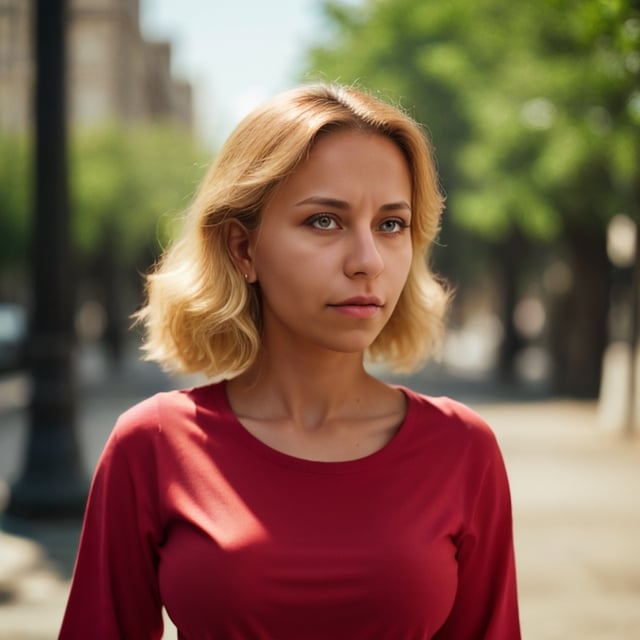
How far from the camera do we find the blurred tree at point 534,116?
14133 mm

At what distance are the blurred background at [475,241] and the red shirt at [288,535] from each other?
0.90 metres

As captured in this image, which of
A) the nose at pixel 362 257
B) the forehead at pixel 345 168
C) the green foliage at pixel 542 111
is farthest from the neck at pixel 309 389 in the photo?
the green foliage at pixel 542 111

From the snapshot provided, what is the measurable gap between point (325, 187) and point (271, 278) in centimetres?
21

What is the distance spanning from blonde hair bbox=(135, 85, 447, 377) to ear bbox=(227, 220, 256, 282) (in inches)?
0.5

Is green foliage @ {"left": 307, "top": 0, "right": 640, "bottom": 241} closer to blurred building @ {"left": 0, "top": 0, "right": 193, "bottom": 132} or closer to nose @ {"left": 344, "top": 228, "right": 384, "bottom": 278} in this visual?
nose @ {"left": 344, "top": 228, "right": 384, "bottom": 278}

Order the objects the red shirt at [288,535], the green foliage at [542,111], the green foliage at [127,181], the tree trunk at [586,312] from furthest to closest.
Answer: the green foliage at [127,181]
the tree trunk at [586,312]
the green foliage at [542,111]
the red shirt at [288,535]

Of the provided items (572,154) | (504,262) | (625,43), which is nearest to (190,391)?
(625,43)

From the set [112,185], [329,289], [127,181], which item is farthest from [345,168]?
[127,181]

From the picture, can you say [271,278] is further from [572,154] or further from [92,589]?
[572,154]

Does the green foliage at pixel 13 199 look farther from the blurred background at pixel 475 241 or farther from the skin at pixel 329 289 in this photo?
the skin at pixel 329 289

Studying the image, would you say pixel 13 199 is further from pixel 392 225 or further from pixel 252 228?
pixel 392 225

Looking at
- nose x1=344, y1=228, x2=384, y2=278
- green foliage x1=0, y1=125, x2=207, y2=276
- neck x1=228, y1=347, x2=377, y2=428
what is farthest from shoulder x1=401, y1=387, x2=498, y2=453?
green foliage x1=0, y1=125, x2=207, y2=276

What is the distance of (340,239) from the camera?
2051mm

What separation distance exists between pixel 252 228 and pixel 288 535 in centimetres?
58
